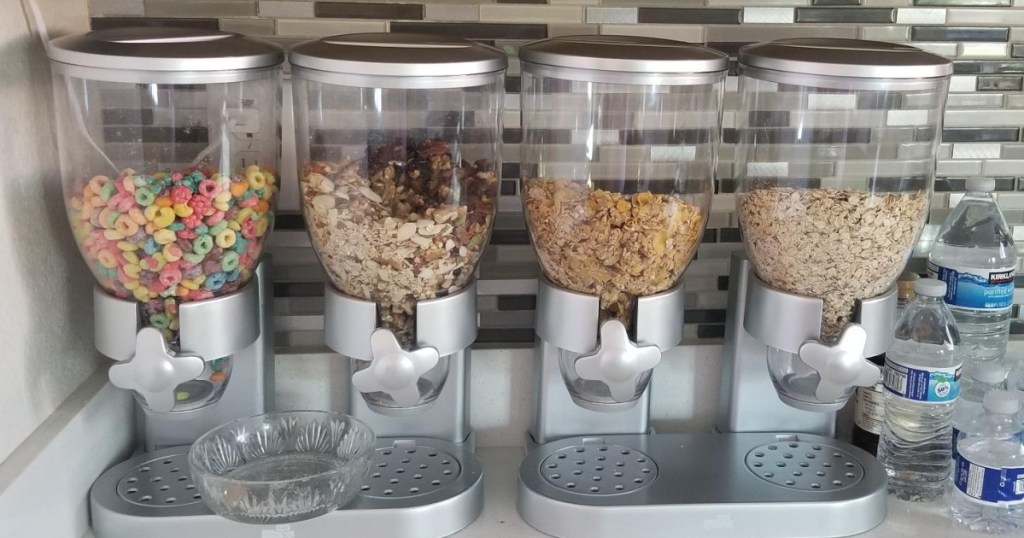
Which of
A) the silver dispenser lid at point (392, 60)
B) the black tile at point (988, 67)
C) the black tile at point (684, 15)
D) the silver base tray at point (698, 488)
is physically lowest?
the silver base tray at point (698, 488)

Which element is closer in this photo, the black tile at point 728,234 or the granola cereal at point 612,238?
the granola cereal at point 612,238

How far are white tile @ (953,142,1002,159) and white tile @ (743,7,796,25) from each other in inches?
10.1

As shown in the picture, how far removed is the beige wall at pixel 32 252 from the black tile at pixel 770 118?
2.15 feet

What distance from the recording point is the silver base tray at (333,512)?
2.91 ft

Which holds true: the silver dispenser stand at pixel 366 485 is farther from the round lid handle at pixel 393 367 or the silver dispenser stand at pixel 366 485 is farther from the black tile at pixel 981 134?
the black tile at pixel 981 134

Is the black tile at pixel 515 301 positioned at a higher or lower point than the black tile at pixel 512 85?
lower

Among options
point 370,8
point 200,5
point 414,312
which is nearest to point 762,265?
point 414,312

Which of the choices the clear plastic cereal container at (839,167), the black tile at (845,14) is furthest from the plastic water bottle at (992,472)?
the black tile at (845,14)

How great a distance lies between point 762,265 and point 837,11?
32cm

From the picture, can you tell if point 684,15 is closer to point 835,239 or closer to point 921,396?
point 835,239

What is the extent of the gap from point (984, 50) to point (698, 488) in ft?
1.93

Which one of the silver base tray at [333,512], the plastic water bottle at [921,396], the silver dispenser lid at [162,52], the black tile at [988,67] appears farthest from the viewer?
the black tile at [988,67]

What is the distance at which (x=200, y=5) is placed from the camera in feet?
3.28

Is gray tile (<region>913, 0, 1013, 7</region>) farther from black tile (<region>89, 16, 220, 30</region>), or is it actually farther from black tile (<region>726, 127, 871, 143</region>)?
black tile (<region>89, 16, 220, 30</region>)
